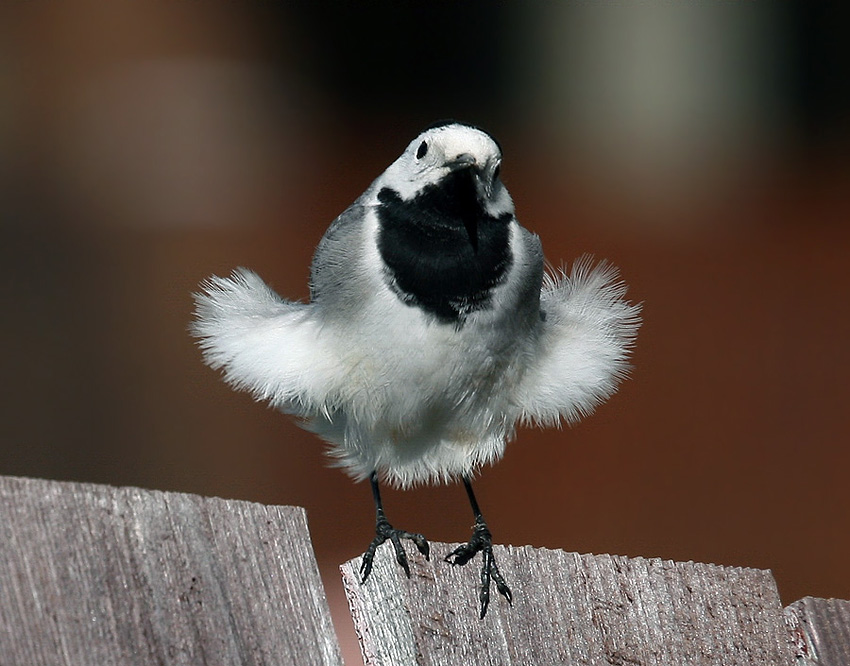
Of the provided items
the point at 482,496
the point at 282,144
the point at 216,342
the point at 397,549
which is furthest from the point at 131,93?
the point at 397,549

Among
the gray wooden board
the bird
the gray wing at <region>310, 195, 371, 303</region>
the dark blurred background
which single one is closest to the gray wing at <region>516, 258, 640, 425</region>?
the bird

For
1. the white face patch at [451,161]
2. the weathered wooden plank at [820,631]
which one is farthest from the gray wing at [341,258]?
the weathered wooden plank at [820,631]

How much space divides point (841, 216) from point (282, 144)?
2.80 m

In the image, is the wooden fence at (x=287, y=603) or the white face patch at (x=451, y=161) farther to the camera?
the white face patch at (x=451, y=161)

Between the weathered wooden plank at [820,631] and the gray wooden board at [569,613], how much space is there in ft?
0.08

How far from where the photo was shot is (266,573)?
1.92 metres

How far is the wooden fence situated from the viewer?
5.73 feet

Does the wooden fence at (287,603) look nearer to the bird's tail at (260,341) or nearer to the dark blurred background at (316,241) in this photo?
the bird's tail at (260,341)

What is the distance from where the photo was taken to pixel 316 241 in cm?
650

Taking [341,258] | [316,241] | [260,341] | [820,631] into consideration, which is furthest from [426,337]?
[316,241]

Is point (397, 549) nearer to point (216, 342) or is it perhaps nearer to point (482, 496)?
point (216, 342)

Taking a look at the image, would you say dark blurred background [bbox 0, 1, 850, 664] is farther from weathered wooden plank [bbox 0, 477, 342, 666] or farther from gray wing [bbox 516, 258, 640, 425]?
weathered wooden plank [bbox 0, 477, 342, 666]

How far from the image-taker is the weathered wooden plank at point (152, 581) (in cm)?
173

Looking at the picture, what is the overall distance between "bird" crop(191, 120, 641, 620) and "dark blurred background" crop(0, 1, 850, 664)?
2.74 meters
